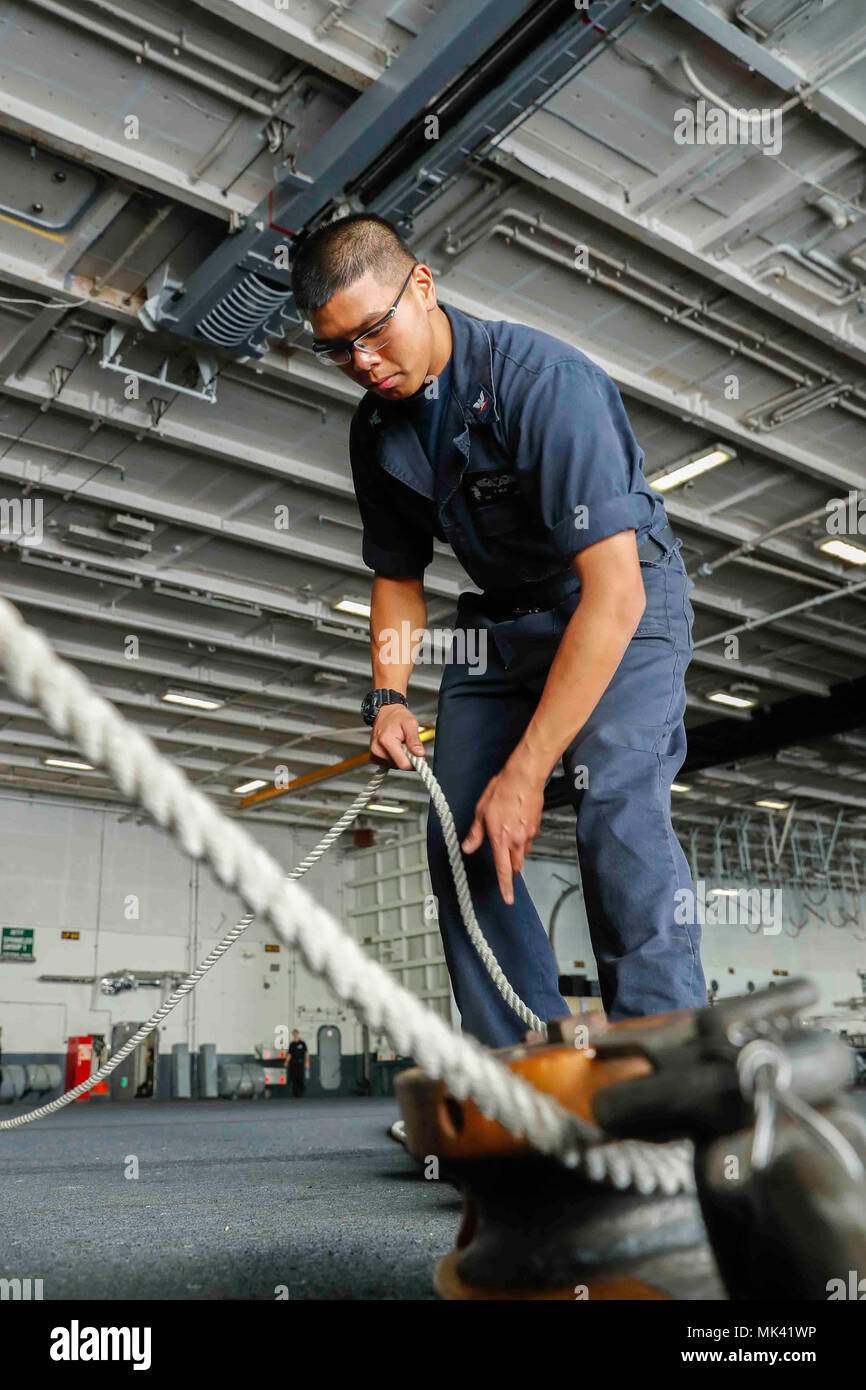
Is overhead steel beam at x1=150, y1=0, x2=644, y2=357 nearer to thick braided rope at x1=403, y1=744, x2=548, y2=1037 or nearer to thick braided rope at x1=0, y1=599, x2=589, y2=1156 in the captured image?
thick braided rope at x1=403, y1=744, x2=548, y2=1037

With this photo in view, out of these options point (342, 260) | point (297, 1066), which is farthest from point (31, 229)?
point (297, 1066)

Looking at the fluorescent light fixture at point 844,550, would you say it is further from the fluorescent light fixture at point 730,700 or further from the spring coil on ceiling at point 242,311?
the spring coil on ceiling at point 242,311

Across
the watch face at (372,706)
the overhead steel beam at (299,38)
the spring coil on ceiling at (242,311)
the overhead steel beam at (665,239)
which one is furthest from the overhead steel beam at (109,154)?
the watch face at (372,706)

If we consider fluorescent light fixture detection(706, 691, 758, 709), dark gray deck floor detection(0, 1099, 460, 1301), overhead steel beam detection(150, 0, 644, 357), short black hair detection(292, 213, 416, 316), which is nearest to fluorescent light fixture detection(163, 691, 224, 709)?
fluorescent light fixture detection(706, 691, 758, 709)

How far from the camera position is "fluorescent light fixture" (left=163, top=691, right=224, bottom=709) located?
10430 millimetres

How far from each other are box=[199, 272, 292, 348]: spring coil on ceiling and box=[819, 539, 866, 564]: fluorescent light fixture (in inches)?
191

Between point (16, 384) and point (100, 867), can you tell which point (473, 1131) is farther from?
point (100, 867)

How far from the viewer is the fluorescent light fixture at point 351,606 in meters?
8.59

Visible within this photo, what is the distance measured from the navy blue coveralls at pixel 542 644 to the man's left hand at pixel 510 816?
0.14 metres

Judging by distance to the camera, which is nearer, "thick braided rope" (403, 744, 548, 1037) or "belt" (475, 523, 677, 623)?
"thick braided rope" (403, 744, 548, 1037)

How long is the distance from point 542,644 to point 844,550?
7.29 metres

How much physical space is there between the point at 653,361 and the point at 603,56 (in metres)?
2.03

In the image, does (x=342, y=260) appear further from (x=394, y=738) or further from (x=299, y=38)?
(x=299, y=38)

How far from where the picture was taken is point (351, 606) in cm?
862
